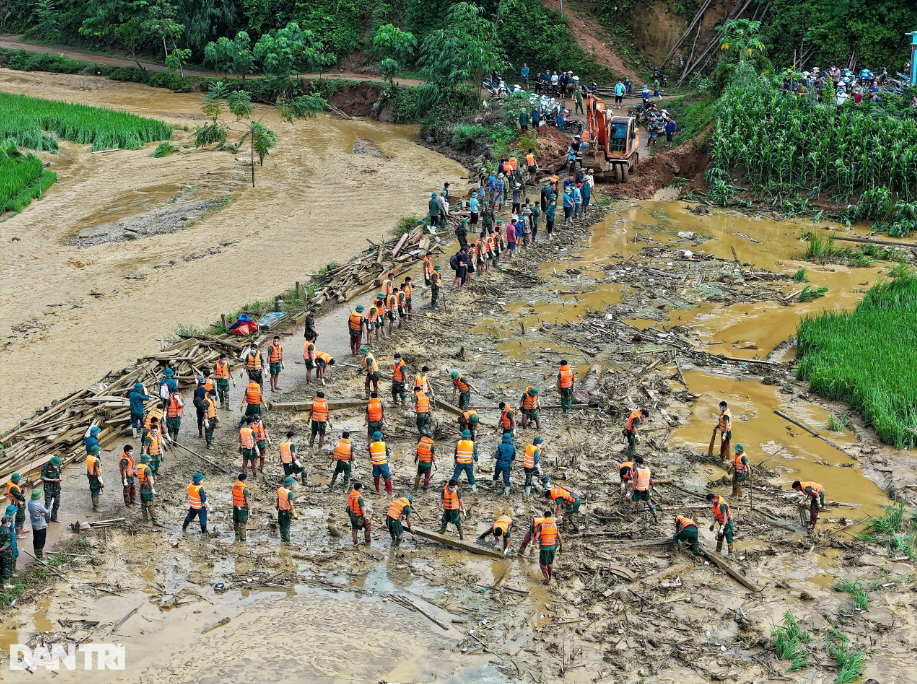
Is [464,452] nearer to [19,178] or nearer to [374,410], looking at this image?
[374,410]

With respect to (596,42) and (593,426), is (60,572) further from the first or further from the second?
(596,42)

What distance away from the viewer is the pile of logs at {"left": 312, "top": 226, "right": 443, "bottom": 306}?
2706 cm

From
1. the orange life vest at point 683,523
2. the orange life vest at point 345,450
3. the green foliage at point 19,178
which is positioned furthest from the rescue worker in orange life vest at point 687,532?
the green foliage at point 19,178

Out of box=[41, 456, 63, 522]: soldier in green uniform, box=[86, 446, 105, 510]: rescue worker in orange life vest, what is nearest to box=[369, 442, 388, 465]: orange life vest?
box=[86, 446, 105, 510]: rescue worker in orange life vest

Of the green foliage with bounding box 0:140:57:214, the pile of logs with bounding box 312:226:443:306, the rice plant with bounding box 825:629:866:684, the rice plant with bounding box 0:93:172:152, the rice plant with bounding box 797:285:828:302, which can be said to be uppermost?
the rice plant with bounding box 0:93:172:152

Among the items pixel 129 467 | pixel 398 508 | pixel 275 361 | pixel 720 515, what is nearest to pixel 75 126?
pixel 275 361

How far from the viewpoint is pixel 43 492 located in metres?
17.3

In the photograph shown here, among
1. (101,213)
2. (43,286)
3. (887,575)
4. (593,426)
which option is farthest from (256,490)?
(101,213)

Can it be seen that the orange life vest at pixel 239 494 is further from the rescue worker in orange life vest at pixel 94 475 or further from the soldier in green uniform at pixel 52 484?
the soldier in green uniform at pixel 52 484

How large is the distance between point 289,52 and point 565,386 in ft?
111

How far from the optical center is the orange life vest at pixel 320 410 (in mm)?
19125

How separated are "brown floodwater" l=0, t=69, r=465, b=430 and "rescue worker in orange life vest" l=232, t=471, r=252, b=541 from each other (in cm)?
677

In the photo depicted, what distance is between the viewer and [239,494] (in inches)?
636

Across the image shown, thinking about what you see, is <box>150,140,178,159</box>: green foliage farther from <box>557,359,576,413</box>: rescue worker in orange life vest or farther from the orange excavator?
<box>557,359,576,413</box>: rescue worker in orange life vest
